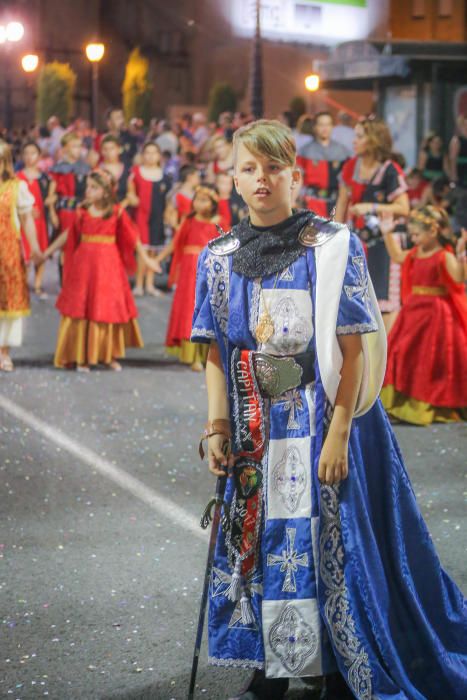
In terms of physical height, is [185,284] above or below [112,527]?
above

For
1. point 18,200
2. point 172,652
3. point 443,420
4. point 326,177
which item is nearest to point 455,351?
point 443,420

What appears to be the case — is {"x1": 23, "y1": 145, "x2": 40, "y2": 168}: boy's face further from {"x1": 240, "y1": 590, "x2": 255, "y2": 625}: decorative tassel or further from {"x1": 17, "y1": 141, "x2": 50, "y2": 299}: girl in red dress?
{"x1": 240, "y1": 590, "x2": 255, "y2": 625}: decorative tassel

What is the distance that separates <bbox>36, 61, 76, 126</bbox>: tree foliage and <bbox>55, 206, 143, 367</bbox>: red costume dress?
3485 centimetres

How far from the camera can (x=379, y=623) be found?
3830 mm

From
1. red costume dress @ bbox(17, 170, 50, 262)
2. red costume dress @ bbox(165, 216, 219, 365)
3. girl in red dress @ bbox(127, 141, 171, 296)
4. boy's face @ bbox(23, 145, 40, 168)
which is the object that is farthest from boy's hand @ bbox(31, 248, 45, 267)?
girl in red dress @ bbox(127, 141, 171, 296)

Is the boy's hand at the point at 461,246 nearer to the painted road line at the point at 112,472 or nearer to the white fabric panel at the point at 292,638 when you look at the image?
the painted road line at the point at 112,472

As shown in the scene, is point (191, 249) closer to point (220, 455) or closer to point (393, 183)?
point (393, 183)

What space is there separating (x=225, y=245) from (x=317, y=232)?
1.00ft

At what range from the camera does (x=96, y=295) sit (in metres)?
10.8

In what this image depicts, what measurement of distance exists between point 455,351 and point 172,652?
465cm

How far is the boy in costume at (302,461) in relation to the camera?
3816 mm

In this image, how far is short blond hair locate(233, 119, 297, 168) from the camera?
380 cm

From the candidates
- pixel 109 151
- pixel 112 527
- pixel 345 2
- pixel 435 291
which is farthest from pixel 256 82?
pixel 112 527

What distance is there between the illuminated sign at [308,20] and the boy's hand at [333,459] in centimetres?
4562
